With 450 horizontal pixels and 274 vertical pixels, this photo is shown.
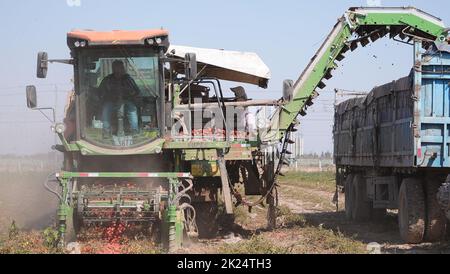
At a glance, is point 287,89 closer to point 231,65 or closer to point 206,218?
point 231,65

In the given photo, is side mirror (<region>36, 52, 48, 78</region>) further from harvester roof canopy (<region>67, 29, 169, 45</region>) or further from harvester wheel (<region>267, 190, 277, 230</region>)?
harvester wheel (<region>267, 190, 277, 230</region>)

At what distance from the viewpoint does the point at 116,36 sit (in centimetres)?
1184

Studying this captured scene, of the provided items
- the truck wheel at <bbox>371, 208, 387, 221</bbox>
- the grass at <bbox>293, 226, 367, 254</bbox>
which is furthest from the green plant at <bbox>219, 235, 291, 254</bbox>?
the truck wheel at <bbox>371, 208, 387, 221</bbox>

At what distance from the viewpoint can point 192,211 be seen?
40.8ft

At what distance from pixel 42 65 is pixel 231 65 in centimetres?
476

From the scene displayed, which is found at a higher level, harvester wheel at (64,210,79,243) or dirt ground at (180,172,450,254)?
harvester wheel at (64,210,79,243)

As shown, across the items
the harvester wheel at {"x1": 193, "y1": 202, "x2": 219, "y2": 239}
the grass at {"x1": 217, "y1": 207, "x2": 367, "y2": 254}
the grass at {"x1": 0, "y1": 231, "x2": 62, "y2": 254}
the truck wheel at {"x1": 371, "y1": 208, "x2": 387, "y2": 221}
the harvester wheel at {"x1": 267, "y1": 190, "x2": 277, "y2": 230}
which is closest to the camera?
the grass at {"x1": 0, "y1": 231, "x2": 62, "y2": 254}

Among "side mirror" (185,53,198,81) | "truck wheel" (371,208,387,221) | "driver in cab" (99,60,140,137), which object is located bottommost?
"truck wheel" (371,208,387,221)

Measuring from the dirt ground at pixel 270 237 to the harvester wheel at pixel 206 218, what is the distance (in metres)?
0.27

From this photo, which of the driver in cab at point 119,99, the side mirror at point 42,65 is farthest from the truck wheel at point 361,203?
the side mirror at point 42,65

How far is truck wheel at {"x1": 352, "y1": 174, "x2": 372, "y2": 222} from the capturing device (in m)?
17.1

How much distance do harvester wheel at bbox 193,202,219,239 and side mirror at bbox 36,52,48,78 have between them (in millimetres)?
3879

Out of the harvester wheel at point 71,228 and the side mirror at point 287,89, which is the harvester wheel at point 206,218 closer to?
the side mirror at point 287,89

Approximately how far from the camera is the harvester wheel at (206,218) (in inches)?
533
